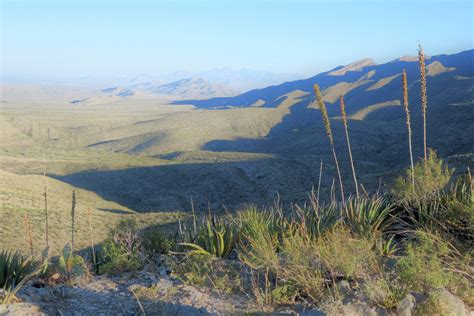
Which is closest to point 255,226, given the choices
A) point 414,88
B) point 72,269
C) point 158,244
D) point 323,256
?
point 323,256

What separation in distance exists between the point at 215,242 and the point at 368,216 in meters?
2.23

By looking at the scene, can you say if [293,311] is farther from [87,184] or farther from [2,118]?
[2,118]

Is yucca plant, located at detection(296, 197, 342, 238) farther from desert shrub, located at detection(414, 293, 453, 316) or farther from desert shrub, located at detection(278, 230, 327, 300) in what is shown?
desert shrub, located at detection(414, 293, 453, 316)

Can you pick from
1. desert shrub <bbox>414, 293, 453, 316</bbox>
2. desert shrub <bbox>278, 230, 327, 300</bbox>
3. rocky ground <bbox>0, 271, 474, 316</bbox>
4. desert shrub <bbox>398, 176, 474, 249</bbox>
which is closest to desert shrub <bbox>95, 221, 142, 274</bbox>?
rocky ground <bbox>0, 271, 474, 316</bbox>

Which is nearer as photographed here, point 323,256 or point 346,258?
point 346,258

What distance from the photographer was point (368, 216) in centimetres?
638

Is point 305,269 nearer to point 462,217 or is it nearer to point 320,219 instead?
point 320,219

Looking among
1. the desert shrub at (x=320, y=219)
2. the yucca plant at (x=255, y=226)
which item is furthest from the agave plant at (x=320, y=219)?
the yucca plant at (x=255, y=226)

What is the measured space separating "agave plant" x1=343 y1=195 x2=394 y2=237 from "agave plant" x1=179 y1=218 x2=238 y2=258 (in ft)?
5.58

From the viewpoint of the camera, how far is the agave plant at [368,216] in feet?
20.3

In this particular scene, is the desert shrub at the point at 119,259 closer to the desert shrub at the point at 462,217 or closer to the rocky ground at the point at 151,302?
Answer: the rocky ground at the point at 151,302

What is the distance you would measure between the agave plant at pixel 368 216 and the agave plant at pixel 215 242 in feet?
5.58

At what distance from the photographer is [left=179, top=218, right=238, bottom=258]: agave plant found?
19.8 feet

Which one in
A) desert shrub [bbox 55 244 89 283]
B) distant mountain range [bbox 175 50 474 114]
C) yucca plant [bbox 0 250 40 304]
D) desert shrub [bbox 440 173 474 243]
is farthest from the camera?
distant mountain range [bbox 175 50 474 114]
